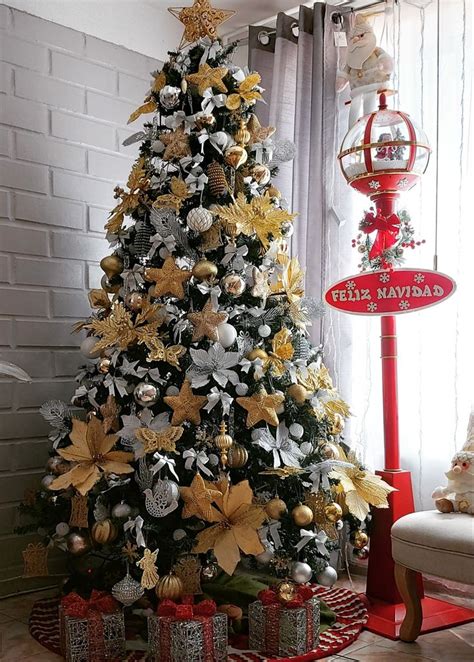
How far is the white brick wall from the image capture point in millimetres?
2902

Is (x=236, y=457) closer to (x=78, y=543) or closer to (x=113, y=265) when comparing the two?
(x=78, y=543)

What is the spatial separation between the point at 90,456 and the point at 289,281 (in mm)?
820

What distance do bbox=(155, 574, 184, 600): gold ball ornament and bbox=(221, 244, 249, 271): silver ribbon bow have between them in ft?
3.04

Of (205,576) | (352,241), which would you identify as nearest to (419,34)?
(352,241)

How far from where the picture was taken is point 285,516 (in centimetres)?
232

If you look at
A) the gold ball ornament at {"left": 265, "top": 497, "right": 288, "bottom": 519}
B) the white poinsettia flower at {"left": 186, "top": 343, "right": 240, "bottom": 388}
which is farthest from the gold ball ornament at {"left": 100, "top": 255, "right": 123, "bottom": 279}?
the gold ball ornament at {"left": 265, "top": 497, "right": 288, "bottom": 519}

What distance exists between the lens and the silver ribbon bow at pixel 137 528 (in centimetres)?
218

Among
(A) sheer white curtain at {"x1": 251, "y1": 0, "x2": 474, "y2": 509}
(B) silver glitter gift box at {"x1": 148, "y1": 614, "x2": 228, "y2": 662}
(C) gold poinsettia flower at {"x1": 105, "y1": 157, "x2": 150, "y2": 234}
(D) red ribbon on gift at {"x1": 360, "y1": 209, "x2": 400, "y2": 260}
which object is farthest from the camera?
(A) sheer white curtain at {"x1": 251, "y1": 0, "x2": 474, "y2": 509}

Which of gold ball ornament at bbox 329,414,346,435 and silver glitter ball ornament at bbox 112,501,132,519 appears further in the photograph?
gold ball ornament at bbox 329,414,346,435

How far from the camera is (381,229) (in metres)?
2.70

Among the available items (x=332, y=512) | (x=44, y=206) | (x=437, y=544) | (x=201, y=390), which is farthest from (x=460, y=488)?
(x=44, y=206)

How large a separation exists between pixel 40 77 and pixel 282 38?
0.99 metres

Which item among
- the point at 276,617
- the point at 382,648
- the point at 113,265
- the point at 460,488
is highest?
the point at 113,265

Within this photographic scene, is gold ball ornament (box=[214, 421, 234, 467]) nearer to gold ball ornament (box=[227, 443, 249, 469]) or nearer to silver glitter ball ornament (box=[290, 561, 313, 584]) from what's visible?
gold ball ornament (box=[227, 443, 249, 469])
